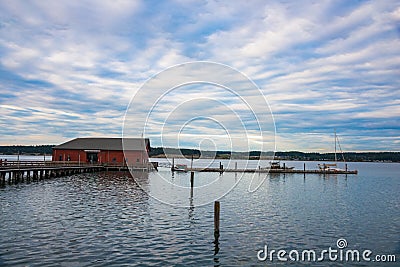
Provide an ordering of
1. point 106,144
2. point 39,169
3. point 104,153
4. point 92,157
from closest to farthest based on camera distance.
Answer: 1. point 39,169
2. point 104,153
3. point 92,157
4. point 106,144

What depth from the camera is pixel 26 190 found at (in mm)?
37781

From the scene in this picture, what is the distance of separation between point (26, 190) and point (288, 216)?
26631mm

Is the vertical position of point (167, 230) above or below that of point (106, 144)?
below

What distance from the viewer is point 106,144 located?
8462cm

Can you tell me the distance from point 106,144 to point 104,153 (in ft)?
11.2

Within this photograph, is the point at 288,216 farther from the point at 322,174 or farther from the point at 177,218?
the point at 322,174

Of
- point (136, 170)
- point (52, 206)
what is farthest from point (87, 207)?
point (136, 170)

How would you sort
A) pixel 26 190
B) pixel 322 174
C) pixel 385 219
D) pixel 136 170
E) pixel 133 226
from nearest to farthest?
pixel 133 226, pixel 385 219, pixel 26 190, pixel 136 170, pixel 322 174

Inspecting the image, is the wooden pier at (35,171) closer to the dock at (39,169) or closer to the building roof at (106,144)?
the dock at (39,169)

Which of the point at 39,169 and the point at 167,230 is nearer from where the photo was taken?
the point at 167,230
